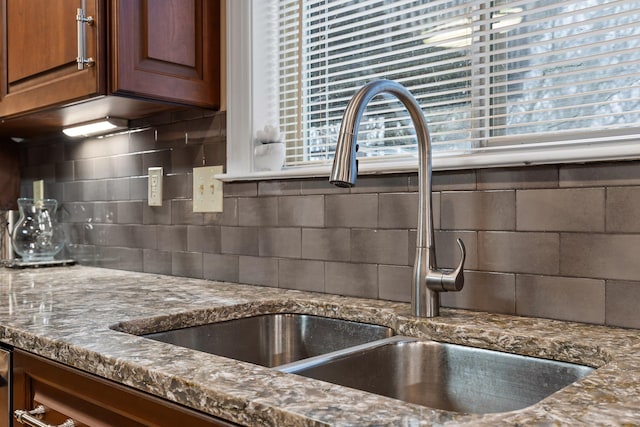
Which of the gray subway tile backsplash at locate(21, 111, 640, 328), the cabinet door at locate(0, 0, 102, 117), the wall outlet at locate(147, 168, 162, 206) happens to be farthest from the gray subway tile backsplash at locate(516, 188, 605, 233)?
the wall outlet at locate(147, 168, 162, 206)

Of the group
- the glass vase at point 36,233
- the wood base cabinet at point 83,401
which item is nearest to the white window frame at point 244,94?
the wood base cabinet at point 83,401

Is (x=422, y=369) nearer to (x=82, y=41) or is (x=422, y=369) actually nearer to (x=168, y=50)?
(x=168, y=50)

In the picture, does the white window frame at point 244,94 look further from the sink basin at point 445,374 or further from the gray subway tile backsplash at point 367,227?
the sink basin at point 445,374

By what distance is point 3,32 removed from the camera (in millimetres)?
1904

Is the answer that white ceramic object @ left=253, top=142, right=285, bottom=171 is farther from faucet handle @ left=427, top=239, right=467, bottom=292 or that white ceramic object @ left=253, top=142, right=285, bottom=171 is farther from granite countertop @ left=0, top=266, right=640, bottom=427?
faucet handle @ left=427, top=239, right=467, bottom=292

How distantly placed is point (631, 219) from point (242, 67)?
1.09 meters

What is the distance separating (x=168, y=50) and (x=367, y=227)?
0.74 m

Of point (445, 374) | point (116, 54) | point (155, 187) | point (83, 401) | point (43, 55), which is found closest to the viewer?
point (83, 401)

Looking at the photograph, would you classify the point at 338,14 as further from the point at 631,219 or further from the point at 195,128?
the point at 631,219

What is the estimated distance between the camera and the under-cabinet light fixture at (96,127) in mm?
1999

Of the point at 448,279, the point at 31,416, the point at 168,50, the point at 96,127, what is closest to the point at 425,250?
the point at 448,279

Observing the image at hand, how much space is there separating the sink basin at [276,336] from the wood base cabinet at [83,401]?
246 mm

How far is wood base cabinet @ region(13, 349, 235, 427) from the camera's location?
794mm

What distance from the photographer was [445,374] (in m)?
1.07
